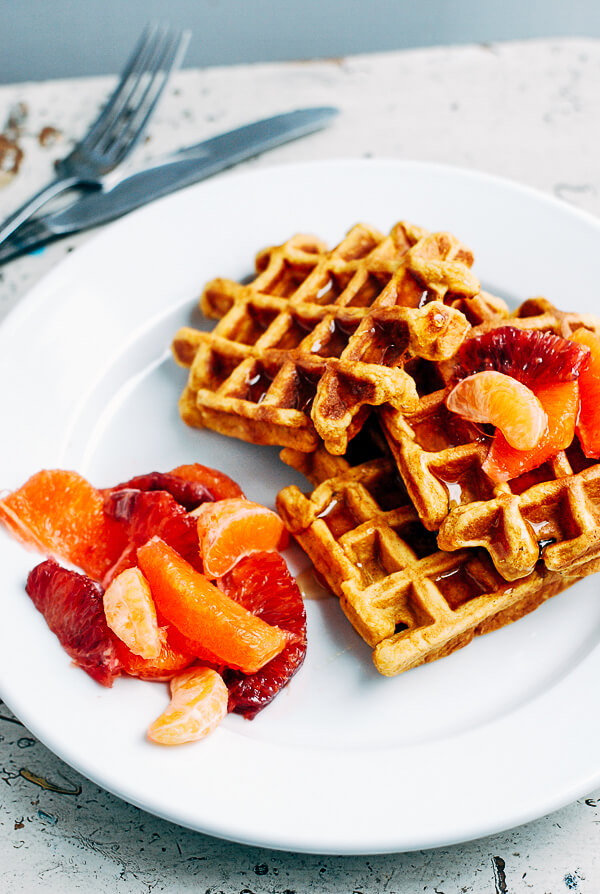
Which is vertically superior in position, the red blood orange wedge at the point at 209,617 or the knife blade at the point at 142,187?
the knife blade at the point at 142,187

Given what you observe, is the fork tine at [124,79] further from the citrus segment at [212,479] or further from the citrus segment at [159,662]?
the citrus segment at [159,662]

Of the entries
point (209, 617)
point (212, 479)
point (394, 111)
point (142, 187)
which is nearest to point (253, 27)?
point (394, 111)

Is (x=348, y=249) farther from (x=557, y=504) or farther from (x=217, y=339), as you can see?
(x=557, y=504)

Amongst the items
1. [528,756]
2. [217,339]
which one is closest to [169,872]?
[528,756]

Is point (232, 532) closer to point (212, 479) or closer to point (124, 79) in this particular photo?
point (212, 479)

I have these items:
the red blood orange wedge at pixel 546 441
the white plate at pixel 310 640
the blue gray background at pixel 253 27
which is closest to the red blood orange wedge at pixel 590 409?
the red blood orange wedge at pixel 546 441

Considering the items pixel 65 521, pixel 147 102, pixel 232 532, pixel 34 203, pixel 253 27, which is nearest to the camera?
pixel 232 532

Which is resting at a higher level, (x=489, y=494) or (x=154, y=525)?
(x=154, y=525)
